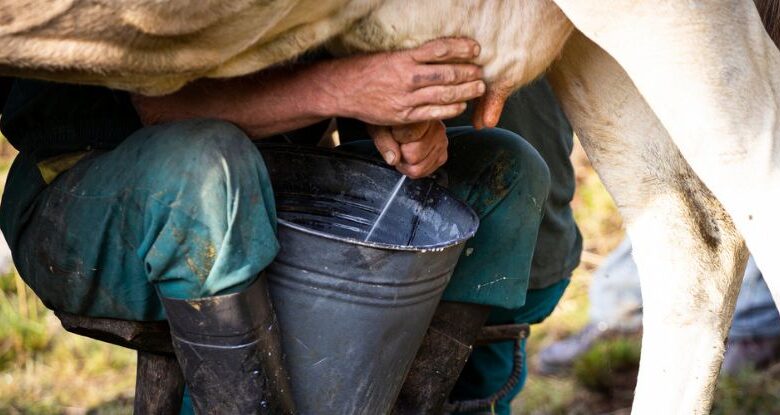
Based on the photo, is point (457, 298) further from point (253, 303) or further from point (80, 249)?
point (80, 249)

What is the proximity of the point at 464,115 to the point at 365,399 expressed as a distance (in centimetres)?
75

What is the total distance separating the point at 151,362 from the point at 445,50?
694 millimetres

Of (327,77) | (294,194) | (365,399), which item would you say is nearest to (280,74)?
(327,77)

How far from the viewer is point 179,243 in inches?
62.1

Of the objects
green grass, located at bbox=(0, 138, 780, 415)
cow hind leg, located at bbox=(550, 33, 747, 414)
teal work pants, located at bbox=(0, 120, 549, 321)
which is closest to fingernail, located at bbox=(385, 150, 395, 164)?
teal work pants, located at bbox=(0, 120, 549, 321)

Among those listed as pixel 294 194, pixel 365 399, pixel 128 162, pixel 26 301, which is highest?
pixel 128 162

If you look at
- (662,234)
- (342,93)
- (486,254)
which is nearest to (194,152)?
(342,93)

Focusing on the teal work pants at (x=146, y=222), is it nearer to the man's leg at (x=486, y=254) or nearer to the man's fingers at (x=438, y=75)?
the man's fingers at (x=438, y=75)

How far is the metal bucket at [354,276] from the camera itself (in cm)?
163

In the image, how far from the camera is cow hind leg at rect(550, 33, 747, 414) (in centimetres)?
192

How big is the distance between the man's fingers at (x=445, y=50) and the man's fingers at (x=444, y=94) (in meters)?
0.04

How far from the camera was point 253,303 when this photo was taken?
63.0 inches

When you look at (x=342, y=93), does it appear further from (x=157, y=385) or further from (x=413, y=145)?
(x=157, y=385)

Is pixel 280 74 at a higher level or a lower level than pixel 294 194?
higher
